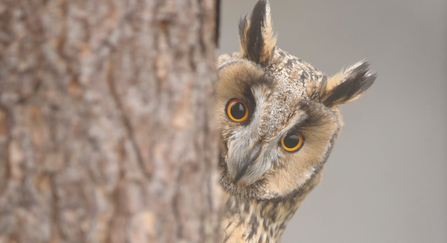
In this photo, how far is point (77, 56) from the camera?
448 mm

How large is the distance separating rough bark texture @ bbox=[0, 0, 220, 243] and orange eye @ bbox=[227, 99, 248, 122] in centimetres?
61

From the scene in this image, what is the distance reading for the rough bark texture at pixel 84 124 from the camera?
0.44m

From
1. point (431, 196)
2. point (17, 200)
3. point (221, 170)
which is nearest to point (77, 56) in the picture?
point (17, 200)

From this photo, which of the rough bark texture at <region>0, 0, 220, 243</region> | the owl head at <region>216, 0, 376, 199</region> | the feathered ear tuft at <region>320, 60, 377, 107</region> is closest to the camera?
the rough bark texture at <region>0, 0, 220, 243</region>

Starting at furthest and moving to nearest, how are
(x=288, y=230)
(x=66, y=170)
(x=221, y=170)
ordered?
(x=288, y=230), (x=221, y=170), (x=66, y=170)

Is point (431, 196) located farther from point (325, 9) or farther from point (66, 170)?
point (66, 170)

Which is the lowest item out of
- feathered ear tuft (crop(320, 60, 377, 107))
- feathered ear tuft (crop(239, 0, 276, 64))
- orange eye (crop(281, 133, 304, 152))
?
orange eye (crop(281, 133, 304, 152))

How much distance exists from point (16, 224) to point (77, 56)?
0.78 ft

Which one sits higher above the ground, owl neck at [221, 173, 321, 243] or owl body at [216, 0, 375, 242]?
owl body at [216, 0, 375, 242]

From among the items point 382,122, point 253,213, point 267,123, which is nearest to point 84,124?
point 267,123

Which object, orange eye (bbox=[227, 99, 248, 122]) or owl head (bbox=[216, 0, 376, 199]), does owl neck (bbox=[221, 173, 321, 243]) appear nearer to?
owl head (bbox=[216, 0, 376, 199])

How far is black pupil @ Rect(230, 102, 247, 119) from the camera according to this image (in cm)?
108

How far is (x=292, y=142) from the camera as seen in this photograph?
1.15 metres

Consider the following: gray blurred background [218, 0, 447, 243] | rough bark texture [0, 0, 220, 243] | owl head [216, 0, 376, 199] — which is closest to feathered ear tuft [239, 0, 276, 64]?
owl head [216, 0, 376, 199]
